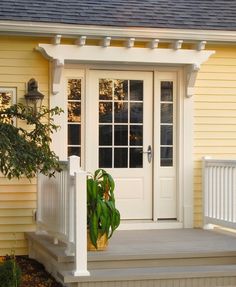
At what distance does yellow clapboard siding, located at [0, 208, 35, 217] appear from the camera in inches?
379

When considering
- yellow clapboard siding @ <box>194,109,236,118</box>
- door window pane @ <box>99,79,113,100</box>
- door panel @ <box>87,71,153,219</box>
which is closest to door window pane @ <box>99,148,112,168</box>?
door panel @ <box>87,71,153,219</box>

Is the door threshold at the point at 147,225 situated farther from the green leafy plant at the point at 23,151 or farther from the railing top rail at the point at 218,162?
the green leafy plant at the point at 23,151

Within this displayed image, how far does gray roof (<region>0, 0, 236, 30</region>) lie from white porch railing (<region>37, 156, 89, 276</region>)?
2252mm

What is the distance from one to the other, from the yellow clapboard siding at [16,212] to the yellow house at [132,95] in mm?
14

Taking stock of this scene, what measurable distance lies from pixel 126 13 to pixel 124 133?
5.80 feet

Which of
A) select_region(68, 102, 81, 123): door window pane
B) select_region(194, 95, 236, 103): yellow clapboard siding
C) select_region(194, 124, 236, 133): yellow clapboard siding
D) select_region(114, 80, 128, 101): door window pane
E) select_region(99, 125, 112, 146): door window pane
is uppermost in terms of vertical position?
select_region(114, 80, 128, 101): door window pane

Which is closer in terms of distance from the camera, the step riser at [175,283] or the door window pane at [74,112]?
the step riser at [175,283]

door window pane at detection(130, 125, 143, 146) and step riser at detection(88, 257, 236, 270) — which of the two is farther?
door window pane at detection(130, 125, 143, 146)

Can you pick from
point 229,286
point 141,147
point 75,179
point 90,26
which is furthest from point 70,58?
point 229,286

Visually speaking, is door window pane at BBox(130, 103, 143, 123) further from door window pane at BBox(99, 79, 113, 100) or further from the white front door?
door window pane at BBox(99, 79, 113, 100)

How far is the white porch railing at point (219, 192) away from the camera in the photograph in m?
9.38

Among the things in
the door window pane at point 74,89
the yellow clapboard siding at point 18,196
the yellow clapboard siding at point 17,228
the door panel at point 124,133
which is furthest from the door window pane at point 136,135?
the yellow clapboard siding at point 17,228

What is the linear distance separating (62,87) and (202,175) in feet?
7.81

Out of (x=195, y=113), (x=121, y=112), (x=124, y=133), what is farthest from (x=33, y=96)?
(x=195, y=113)
